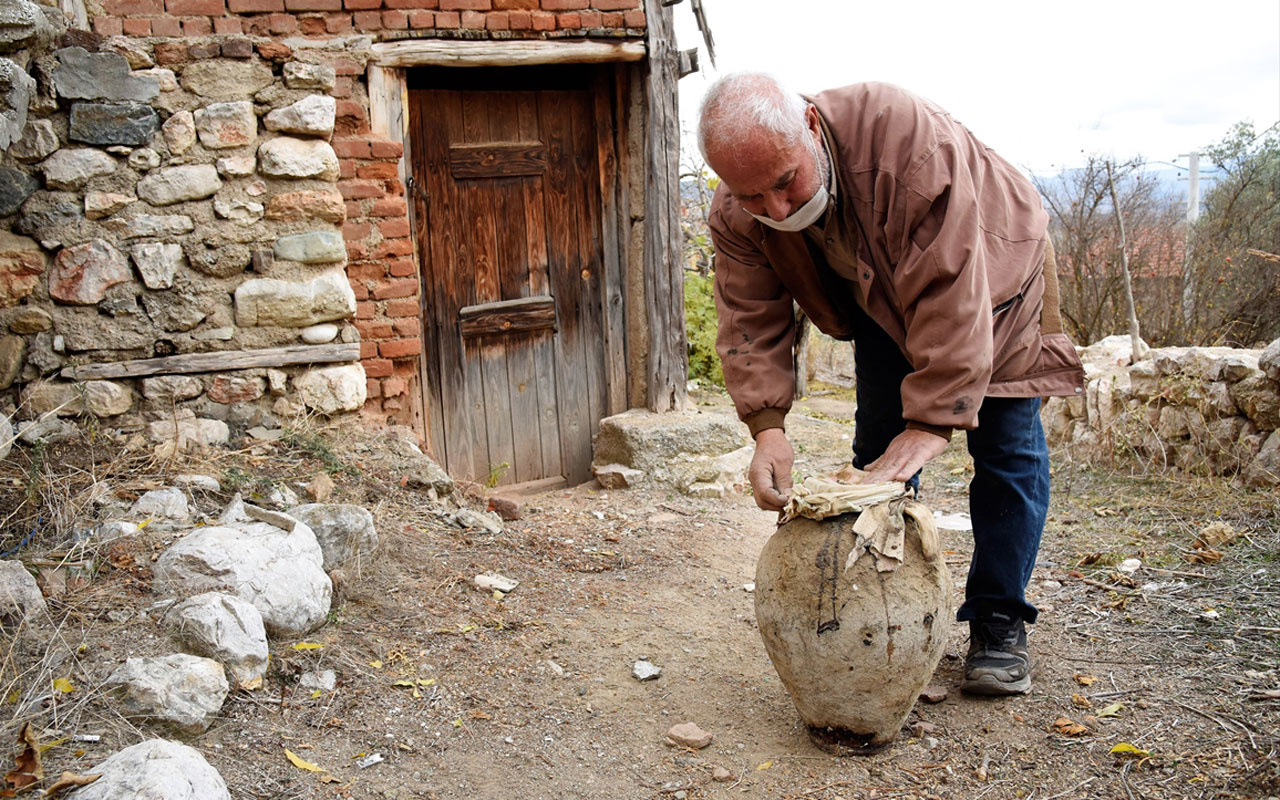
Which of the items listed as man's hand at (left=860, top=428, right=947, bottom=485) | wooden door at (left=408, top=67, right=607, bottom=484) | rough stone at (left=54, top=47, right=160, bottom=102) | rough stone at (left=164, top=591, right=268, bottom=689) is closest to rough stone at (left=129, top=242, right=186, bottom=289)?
rough stone at (left=54, top=47, right=160, bottom=102)

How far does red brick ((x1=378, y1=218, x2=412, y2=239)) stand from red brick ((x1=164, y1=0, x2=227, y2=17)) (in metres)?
1.15

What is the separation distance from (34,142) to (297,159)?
105cm

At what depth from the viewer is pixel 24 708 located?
2271 millimetres

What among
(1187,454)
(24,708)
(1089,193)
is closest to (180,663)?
(24,708)

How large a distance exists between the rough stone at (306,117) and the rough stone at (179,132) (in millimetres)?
317

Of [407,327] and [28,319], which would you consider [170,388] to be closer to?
[28,319]

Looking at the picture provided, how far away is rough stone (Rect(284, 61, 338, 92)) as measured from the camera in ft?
14.7

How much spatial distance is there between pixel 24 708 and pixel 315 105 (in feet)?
9.97

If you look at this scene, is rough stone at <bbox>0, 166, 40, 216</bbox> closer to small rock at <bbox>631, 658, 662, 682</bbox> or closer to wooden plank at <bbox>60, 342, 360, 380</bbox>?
wooden plank at <bbox>60, 342, 360, 380</bbox>

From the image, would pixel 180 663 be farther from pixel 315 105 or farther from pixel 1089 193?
pixel 1089 193

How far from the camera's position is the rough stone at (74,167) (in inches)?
164

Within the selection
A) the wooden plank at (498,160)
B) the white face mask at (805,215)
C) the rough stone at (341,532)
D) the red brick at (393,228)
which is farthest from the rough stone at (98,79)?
the white face mask at (805,215)

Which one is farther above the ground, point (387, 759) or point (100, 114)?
point (100, 114)

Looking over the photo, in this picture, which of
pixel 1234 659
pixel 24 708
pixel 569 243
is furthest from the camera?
pixel 569 243
